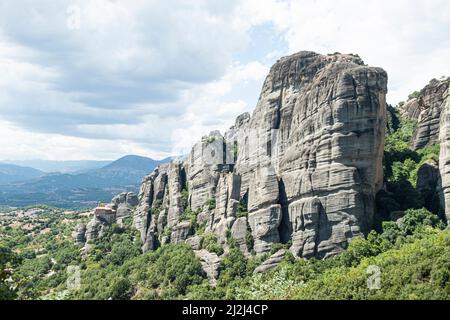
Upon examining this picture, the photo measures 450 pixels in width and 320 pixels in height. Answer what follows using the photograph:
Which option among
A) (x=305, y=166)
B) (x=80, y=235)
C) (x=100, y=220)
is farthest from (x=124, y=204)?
(x=305, y=166)

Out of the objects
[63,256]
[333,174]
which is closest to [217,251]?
[333,174]

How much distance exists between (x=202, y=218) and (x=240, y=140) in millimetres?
11731

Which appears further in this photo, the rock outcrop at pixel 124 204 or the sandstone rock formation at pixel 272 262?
the rock outcrop at pixel 124 204

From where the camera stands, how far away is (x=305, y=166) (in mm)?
49906

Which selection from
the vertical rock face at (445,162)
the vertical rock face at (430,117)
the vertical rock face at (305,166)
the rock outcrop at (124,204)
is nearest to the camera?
the vertical rock face at (445,162)

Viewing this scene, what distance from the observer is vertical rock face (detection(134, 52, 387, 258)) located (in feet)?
154

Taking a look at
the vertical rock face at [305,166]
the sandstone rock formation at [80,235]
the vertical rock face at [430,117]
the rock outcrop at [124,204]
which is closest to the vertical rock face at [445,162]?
the vertical rock face at [305,166]

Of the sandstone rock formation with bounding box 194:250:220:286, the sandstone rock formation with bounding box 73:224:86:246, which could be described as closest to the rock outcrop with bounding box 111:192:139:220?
the sandstone rock formation with bounding box 73:224:86:246

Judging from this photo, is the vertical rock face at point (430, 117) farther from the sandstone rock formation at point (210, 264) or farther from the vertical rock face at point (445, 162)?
the sandstone rock formation at point (210, 264)

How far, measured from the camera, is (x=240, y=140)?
214 feet

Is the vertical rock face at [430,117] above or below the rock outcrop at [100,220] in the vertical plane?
above

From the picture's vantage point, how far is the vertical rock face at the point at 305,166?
46.8m

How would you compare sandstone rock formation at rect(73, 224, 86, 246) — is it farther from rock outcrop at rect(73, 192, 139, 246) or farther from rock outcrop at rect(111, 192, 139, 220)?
rock outcrop at rect(111, 192, 139, 220)
